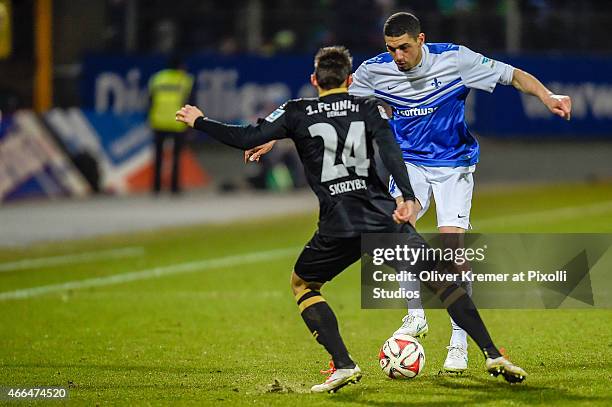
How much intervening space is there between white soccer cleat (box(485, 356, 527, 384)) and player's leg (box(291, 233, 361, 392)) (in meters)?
0.71

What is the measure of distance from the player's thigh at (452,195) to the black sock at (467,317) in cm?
106

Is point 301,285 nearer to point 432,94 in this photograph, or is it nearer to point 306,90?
point 432,94

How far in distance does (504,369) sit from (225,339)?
279 cm

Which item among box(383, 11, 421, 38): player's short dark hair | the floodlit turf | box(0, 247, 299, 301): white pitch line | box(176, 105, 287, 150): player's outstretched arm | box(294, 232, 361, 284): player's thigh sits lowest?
box(0, 247, 299, 301): white pitch line

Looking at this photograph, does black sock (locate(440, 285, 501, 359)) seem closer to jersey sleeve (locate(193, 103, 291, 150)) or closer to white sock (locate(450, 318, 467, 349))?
white sock (locate(450, 318, 467, 349))

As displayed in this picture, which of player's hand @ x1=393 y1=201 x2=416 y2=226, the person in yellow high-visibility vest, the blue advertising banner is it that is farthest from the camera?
the blue advertising banner

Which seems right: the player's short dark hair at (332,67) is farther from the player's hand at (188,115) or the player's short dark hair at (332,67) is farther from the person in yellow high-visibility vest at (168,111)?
the person in yellow high-visibility vest at (168,111)

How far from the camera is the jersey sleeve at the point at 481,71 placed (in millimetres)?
7352

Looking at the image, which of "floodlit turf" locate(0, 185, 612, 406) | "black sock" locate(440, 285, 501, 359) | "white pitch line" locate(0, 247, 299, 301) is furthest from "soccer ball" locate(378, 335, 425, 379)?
"white pitch line" locate(0, 247, 299, 301)

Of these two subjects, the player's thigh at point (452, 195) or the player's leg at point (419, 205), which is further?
the player's leg at point (419, 205)

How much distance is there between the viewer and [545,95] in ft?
23.3

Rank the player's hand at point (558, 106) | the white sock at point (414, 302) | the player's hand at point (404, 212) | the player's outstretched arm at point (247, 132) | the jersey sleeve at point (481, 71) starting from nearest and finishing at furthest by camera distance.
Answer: the player's hand at point (404, 212), the player's outstretched arm at point (247, 132), the player's hand at point (558, 106), the jersey sleeve at point (481, 71), the white sock at point (414, 302)

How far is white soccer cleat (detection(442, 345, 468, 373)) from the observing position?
7301 mm

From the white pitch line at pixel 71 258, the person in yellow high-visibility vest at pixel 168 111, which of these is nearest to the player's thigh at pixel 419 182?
the white pitch line at pixel 71 258
